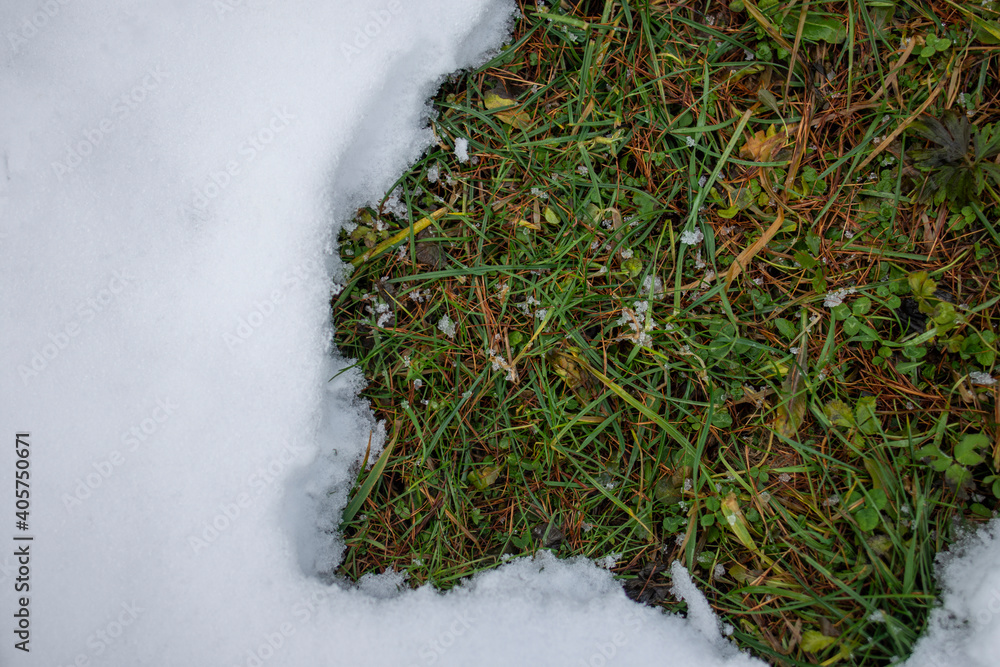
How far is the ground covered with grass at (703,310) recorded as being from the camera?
6.18 ft

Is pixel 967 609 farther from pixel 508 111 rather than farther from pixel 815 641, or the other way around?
pixel 508 111

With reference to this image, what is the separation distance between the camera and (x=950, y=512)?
1.86 m

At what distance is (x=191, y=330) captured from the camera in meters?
1.82

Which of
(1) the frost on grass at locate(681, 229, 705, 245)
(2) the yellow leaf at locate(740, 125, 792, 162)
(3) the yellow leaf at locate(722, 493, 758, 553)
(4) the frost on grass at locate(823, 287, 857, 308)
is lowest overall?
(3) the yellow leaf at locate(722, 493, 758, 553)

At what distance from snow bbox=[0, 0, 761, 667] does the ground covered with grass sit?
21 centimetres

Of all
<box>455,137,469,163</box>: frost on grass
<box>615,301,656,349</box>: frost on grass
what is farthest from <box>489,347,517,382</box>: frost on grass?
<box>455,137,469,163</box>: frost on grass

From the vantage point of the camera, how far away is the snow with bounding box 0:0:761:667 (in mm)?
1816

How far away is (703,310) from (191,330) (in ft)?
5.63

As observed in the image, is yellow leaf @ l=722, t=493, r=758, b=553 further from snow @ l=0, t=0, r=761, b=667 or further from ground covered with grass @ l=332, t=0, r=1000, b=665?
snow @ l=0, t=0, r=761, b=667

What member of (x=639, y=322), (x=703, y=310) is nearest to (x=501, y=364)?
(x=639, y=322)

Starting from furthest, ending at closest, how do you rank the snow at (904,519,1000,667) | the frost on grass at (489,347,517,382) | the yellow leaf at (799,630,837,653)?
the frost on grass at (489,347,517,382) < the yellow leaf at (799,630,837,653) < the snow at (904,519,1000,667)

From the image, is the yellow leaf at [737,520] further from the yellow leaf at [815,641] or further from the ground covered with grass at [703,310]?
the yellow leaf at [815,641]

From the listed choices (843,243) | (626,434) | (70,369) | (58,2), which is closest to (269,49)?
(58,2)

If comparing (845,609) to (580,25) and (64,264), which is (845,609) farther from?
(64,264)
